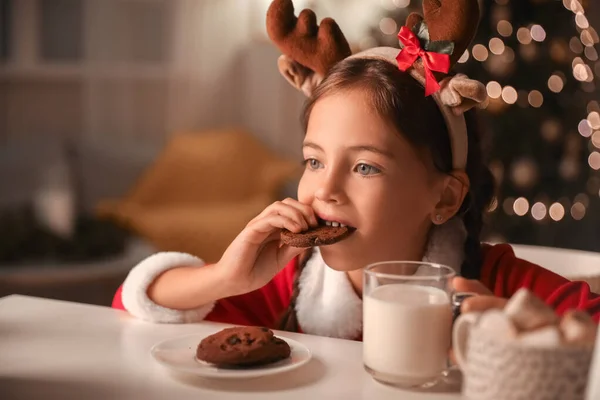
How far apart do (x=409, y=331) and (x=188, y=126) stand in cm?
487

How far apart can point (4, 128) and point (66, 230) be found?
1.60 m

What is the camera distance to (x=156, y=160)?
205 inches

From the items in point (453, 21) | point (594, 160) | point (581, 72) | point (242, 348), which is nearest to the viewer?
point (242, 348)

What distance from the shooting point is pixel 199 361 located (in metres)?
0.96

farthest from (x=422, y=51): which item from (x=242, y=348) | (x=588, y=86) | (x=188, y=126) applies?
(x=188, y=126)

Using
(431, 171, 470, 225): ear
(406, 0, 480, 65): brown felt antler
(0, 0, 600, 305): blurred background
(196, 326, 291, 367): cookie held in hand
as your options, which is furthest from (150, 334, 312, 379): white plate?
(0, 0, 600, 305): blurred background

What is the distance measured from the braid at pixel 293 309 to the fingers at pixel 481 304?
0.60 meters

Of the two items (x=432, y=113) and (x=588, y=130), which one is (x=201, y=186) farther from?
(x=432, y=113)

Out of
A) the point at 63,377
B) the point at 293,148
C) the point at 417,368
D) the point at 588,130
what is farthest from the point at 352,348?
the point at 293,148

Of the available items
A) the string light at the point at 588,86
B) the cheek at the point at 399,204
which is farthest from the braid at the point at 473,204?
the string light at the point at 588,86

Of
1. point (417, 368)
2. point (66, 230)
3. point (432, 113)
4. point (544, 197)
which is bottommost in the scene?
point (66, 230)

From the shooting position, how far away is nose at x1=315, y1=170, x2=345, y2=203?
1120mm

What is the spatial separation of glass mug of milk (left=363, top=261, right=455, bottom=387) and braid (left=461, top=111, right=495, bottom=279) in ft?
1.64

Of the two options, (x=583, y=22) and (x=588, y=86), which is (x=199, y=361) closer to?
(x=583, y=22)
